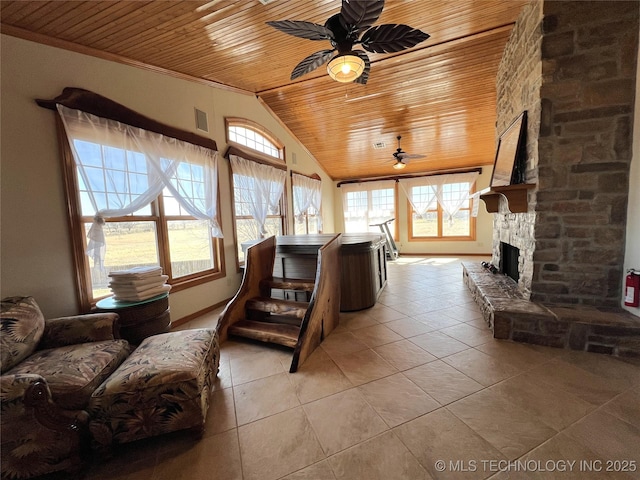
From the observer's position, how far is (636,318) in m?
2.09

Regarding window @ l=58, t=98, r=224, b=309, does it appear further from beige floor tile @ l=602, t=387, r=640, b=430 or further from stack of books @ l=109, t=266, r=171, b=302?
beige floor tile @ l=602, t=387, r=640, b=430

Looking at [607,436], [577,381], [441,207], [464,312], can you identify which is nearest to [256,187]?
[464,312]

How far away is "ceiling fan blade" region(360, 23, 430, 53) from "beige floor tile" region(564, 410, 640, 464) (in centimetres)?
266

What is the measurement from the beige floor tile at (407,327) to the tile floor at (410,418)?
190mm

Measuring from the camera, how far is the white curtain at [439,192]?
262 inches

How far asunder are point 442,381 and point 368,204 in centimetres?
629

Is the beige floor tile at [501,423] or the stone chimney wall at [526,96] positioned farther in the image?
the stone chimney wall at [526,96]

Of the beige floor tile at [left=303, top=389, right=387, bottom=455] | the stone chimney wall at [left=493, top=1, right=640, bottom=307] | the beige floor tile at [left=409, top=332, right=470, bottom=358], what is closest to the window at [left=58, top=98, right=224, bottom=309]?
the beige floor tile at [left=303, top=389, right=387, bottom=455]

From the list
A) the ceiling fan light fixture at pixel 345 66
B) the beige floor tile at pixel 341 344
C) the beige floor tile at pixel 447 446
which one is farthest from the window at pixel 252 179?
the beige floor tile at pixel 447 446

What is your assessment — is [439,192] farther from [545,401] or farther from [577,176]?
[545,401]

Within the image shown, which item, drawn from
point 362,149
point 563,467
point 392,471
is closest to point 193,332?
point 392,471

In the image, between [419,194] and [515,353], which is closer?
[515,353]

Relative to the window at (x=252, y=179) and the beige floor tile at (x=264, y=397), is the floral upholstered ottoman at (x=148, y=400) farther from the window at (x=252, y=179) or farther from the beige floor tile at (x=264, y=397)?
the window at (x=252, y=179)

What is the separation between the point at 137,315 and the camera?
2.22 metres
